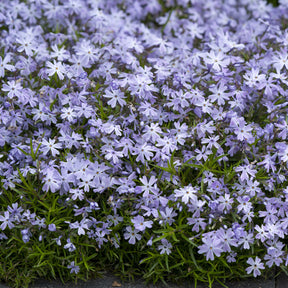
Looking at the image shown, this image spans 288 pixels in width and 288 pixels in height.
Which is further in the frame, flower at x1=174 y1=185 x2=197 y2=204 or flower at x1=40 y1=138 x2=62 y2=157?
flower at x1=40 y1=138 x2=62 y2=157

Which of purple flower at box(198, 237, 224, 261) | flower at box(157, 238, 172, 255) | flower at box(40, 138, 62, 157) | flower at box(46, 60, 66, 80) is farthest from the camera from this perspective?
flower at box(46, 60, 66, 80)

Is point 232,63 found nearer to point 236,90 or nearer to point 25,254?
point 236,90

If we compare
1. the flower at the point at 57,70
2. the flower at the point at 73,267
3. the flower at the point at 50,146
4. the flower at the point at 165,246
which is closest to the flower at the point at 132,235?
the flower at the point at 165,246

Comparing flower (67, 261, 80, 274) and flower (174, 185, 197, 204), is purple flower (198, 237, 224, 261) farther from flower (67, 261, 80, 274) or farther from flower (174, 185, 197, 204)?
flower (67, 261, 80, 274)

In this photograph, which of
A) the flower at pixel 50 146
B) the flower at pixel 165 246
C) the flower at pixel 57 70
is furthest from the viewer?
the flower at pixel 57 70

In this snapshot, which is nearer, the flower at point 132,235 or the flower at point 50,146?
the flower at point 132,235

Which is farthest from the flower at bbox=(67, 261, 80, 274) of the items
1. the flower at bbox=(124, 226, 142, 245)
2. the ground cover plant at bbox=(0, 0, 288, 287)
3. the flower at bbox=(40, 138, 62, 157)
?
the flower at bbox=(40, 138, 62, 157)

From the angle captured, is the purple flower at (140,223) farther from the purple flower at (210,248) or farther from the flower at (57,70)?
the flower at (57,70)

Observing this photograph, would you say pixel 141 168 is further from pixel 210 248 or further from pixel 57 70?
pixel 57 70

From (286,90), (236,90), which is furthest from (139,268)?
(286,90)
